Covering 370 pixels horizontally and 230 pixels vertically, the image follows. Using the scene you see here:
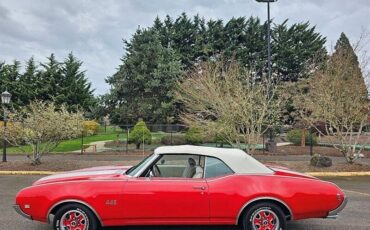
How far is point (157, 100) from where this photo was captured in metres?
34.3

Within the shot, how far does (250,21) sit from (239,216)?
4408 centimetres

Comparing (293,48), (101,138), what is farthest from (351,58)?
(293,48)

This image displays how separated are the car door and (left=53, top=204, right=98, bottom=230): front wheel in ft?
1.70

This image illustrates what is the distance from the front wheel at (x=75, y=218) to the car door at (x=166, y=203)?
0.52 metres

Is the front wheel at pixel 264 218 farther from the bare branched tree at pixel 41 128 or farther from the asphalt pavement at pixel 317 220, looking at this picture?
the bare branched tree at pixel 41 128

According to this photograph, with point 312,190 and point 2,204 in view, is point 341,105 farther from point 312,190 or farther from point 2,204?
point 2,204

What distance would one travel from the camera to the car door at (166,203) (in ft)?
17.1

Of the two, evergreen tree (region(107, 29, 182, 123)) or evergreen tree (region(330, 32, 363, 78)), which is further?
evergreen tree (region(107, 29, 182, 123))

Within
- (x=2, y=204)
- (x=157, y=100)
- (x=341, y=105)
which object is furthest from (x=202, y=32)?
(x=2, y=204)

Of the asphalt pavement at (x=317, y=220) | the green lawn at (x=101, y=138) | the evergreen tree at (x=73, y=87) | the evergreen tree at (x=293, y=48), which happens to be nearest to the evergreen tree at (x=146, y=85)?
the green lawn at (x=101, y=138)

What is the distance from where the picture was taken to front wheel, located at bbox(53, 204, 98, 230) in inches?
206

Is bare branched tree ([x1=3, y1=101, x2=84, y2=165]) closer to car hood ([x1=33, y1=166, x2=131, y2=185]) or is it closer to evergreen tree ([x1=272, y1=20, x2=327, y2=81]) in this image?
car hood ([x1=33, y1=166, x2=131, y2=185])

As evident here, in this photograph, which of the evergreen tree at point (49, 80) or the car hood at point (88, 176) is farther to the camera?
the evergreen tree at point (49, 80)

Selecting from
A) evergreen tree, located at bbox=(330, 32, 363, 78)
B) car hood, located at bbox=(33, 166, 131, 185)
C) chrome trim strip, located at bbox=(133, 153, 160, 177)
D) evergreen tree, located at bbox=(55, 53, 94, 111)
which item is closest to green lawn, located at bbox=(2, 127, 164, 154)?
evergreen tree, located at bbox=(55, 53, 94, 111)
